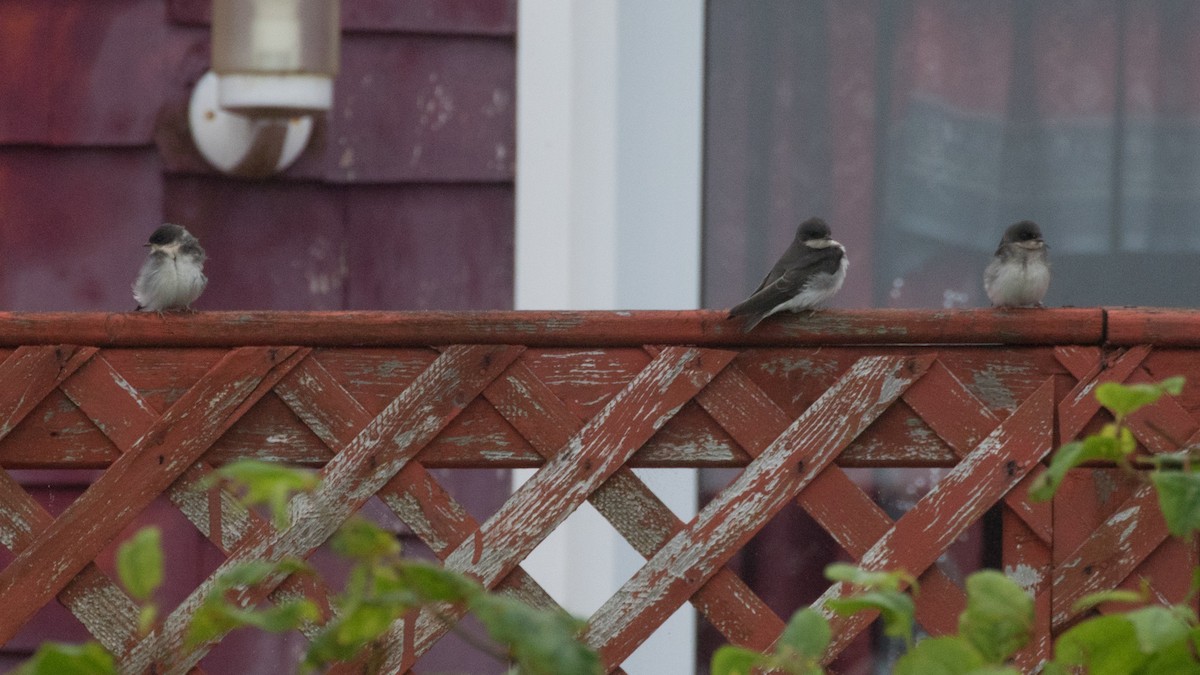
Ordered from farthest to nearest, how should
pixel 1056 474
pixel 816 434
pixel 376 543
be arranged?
pixel 816 434 < pixel 1056 474 < pixel 376 543

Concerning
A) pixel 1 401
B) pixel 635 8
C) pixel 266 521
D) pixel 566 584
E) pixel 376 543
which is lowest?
pixel 566 584

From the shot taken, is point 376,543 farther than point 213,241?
No

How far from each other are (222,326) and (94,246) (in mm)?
1641

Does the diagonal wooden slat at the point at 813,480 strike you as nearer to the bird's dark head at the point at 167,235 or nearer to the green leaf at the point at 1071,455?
the green leaf at the point at 1071,455

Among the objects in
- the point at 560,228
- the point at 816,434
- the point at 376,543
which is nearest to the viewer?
the point at 376,543

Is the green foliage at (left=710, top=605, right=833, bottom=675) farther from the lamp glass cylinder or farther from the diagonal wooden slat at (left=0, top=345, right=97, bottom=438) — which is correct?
the lamp glass cylinder

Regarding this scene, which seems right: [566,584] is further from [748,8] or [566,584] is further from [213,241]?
[748,8]

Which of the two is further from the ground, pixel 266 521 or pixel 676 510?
pixel 266 521

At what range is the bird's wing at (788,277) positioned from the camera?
2645 millimetres

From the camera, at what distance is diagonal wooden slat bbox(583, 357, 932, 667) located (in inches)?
98.4

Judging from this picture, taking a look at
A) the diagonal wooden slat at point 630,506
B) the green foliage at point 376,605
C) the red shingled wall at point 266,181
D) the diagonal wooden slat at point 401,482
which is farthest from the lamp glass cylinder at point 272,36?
the green foliage at point 376,605

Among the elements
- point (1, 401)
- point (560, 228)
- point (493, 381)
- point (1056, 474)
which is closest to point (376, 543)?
point (1056, 474)

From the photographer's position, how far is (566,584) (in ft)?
13.2

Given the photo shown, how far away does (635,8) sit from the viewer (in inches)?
160
